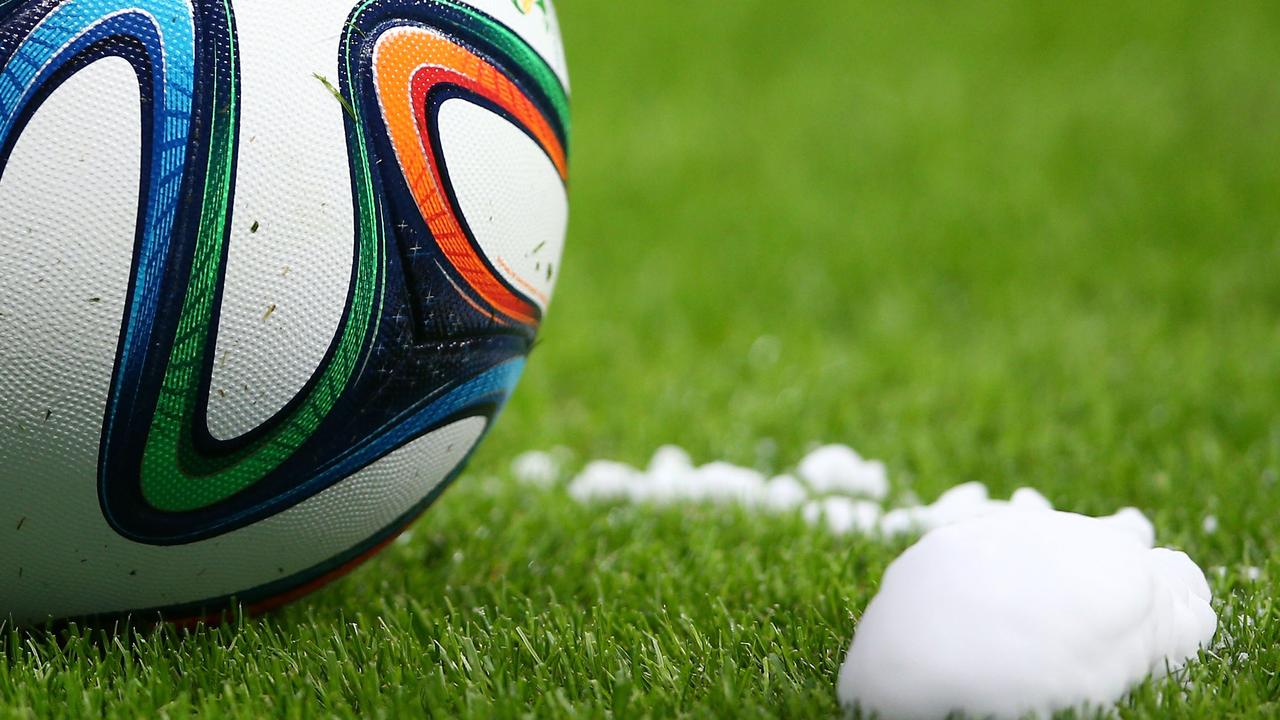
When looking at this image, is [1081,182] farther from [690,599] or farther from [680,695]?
[680,695]

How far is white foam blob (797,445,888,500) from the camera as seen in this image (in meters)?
3.58

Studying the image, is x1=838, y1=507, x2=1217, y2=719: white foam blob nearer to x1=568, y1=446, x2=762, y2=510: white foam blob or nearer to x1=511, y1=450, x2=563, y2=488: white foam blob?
x1=568, y1=446, x2=762, y2=510: white foam blob

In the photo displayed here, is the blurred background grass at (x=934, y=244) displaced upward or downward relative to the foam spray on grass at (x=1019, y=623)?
upward

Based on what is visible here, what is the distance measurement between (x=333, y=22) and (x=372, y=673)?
1001 millimetres

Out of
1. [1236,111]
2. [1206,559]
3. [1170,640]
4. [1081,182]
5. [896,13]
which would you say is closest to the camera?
[1170,640]

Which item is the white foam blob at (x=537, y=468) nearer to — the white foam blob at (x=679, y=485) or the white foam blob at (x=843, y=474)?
the white foam blob at (x=679, y=485)

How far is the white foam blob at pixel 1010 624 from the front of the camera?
181 centimetres

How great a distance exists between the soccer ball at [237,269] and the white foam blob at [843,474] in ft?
5.02

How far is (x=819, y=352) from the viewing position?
4.98 metres

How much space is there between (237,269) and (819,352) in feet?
10.7

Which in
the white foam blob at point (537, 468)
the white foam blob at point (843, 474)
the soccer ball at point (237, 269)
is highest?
the soccer ball at point (237, 269)

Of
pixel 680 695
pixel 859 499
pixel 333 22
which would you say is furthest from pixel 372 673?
pixel 859 499

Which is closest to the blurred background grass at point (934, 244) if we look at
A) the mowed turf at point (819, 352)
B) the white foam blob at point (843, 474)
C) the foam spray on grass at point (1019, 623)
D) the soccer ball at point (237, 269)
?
the mowed turf at point (819, 352)

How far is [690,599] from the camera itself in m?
2.64
